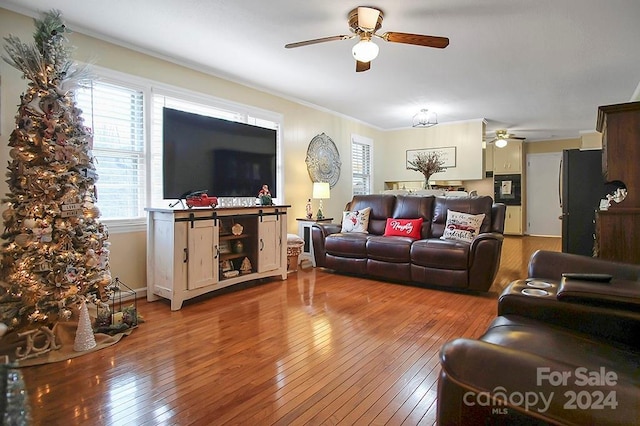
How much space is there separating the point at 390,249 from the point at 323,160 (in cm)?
234

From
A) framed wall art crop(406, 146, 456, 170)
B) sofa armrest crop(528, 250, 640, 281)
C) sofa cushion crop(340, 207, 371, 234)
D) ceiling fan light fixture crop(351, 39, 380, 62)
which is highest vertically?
ceiling fan light fixture crop(351, 39, 380, 62)

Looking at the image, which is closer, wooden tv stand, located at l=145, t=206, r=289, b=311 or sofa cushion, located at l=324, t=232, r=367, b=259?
wooden tv stand, located at l=145, t=206, r=289, b=311

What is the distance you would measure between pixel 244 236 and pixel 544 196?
810 cm

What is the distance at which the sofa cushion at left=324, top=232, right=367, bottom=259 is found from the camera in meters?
4.48

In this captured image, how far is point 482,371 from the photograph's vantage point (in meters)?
0.91

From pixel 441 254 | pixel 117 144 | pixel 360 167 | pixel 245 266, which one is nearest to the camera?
pixel 117 144

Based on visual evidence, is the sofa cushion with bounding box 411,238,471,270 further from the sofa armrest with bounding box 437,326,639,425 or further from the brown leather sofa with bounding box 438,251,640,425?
the sofa armrest with bounding box 437,326,639,425

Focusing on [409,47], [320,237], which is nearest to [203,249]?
[320,237]

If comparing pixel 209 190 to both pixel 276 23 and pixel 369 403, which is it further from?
pixel 369 403

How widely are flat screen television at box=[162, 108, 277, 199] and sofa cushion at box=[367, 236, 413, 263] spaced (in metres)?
1.49

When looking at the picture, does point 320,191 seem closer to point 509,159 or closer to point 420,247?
point 420,247

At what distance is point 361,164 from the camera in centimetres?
715

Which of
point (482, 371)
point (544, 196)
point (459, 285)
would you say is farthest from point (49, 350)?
point (544, 196)

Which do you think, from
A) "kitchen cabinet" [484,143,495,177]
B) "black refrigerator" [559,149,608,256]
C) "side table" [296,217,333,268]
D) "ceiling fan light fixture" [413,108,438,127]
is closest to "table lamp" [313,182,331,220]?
"side table" [296,217,333,268]
